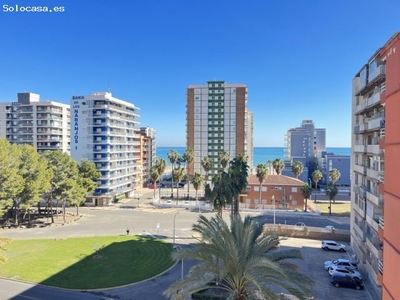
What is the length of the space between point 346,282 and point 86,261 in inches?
1099

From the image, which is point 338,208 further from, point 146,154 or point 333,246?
point 146,154

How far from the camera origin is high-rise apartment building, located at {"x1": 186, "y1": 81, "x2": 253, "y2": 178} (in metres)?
96.1

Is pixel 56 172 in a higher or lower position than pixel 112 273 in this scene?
higher

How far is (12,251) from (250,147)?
103458mm

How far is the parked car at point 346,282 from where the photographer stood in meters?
27.0

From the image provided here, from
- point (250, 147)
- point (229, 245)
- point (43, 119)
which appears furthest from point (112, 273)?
point (250, 147)

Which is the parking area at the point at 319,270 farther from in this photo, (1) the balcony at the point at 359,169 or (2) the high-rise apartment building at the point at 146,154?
(2) the high-rise apartment building at the point at 146,154

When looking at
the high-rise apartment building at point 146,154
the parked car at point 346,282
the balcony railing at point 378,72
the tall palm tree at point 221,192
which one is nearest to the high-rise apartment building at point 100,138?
the high-rise apartment building at point 146,154

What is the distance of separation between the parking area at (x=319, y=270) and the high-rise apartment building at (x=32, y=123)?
78.2m

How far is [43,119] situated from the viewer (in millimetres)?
87312

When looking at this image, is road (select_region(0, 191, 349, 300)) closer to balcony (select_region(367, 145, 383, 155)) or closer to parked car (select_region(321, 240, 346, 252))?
parked car (select_region(321, 240, 346, 252))

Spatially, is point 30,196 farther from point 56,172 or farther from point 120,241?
point 120,241

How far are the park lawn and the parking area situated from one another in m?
20.7

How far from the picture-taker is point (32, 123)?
3440 inches
